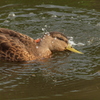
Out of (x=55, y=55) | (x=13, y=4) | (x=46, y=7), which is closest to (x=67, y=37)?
(x=55, y=55)

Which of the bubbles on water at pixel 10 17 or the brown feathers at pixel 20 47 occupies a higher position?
the bubbles on water at pixel 10 17

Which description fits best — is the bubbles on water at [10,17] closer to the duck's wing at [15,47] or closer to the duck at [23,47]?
the duck at [23,47]

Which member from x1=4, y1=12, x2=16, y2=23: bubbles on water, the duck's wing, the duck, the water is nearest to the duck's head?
the duck

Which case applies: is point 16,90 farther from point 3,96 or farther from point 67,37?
point 67,37

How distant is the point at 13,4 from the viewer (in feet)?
33.5

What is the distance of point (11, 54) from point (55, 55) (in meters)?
1.22

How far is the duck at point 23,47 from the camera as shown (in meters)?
6.63

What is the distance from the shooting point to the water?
483 cm

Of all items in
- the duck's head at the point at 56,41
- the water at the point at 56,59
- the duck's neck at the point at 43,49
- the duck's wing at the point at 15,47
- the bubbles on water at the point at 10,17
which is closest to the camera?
the water at the point at 56,59

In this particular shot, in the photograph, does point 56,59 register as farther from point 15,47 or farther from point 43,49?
point 15,47

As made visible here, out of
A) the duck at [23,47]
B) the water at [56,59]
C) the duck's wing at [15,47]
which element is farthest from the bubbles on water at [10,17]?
the duck's wing at [15,47]

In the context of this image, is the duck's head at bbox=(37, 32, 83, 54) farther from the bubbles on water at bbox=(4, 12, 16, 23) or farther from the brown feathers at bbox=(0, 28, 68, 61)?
the bubbles on water at bbox=(4, 12, 16, 23)

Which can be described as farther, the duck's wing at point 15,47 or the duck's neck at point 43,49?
the duck's neck at point 43,49

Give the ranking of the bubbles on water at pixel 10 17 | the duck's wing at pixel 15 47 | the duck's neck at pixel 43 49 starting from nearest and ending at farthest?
the duck's wing at pixel 15 47 < the duck's neck at pixel 43 49 < the bubbles on water at pixel 10 17
